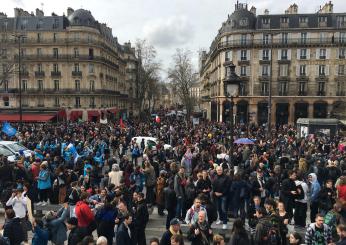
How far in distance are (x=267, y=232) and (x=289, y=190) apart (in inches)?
135

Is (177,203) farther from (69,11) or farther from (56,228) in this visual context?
(69,11)

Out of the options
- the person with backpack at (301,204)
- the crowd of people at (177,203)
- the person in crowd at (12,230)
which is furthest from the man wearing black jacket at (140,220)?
the person with backpack at (301,204)

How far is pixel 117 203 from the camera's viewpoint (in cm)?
820

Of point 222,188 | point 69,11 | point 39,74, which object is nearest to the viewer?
point 222,188

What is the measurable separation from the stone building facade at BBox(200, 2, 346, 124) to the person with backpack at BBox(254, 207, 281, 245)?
46.3 m

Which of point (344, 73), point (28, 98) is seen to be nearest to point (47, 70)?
point (28, 98)

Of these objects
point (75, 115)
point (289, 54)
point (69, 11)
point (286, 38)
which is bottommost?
point (75, 115)

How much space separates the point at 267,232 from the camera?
22.0 ft

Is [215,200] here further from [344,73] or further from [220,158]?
[344,73]

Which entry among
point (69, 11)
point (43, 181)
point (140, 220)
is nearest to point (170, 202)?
point (140, 220)

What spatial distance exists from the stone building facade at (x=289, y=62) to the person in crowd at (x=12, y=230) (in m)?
47.2

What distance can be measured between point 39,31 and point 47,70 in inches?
236

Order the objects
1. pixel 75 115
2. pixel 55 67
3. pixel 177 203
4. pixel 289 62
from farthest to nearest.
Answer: pixel 55 67 → pixel 75 115 → pixel 289 62 → pixel 177 203

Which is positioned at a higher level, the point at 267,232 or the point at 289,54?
the point at 289,54
